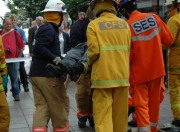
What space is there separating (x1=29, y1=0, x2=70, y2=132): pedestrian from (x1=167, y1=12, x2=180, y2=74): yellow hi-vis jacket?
5.83ft

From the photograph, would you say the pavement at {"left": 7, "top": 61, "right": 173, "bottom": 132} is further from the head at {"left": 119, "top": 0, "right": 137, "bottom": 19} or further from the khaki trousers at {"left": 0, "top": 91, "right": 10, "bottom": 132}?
the head at {"left": 119, "top": 0, "right": 137, "bottom": 19}

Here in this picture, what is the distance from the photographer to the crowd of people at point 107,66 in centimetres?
469

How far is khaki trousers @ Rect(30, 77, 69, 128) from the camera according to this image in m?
5.09

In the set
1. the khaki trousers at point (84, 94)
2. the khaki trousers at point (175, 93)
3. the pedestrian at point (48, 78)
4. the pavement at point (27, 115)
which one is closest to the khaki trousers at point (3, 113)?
the pedestrian at point (48, 78)

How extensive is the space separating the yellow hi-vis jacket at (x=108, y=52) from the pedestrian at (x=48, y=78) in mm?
570

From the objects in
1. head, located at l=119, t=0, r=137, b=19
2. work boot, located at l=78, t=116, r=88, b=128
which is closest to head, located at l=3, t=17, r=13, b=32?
work boot, located at l=78, t=116, r=88, b=128

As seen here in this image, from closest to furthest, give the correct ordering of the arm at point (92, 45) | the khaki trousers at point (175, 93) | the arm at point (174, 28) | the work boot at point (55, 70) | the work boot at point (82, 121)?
the arm at point (92, 45) < the work boot at point (55, 70) < the arm at point (174, 28) < the khaki trousers at point (175, 93) < the work boot at point (82, 121)

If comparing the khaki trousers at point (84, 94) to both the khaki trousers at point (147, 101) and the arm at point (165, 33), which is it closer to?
the khaki trousers at point (147, 101)

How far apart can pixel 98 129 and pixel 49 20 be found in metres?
1.66

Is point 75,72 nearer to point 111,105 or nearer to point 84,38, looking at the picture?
point 111,105

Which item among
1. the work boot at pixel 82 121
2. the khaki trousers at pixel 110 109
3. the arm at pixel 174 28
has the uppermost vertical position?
the arm at pixel 174 28

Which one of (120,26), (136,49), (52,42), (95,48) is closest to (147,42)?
(136,49)

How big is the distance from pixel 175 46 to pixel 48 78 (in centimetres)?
216

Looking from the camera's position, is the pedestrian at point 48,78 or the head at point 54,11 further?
the head at point 54,11
